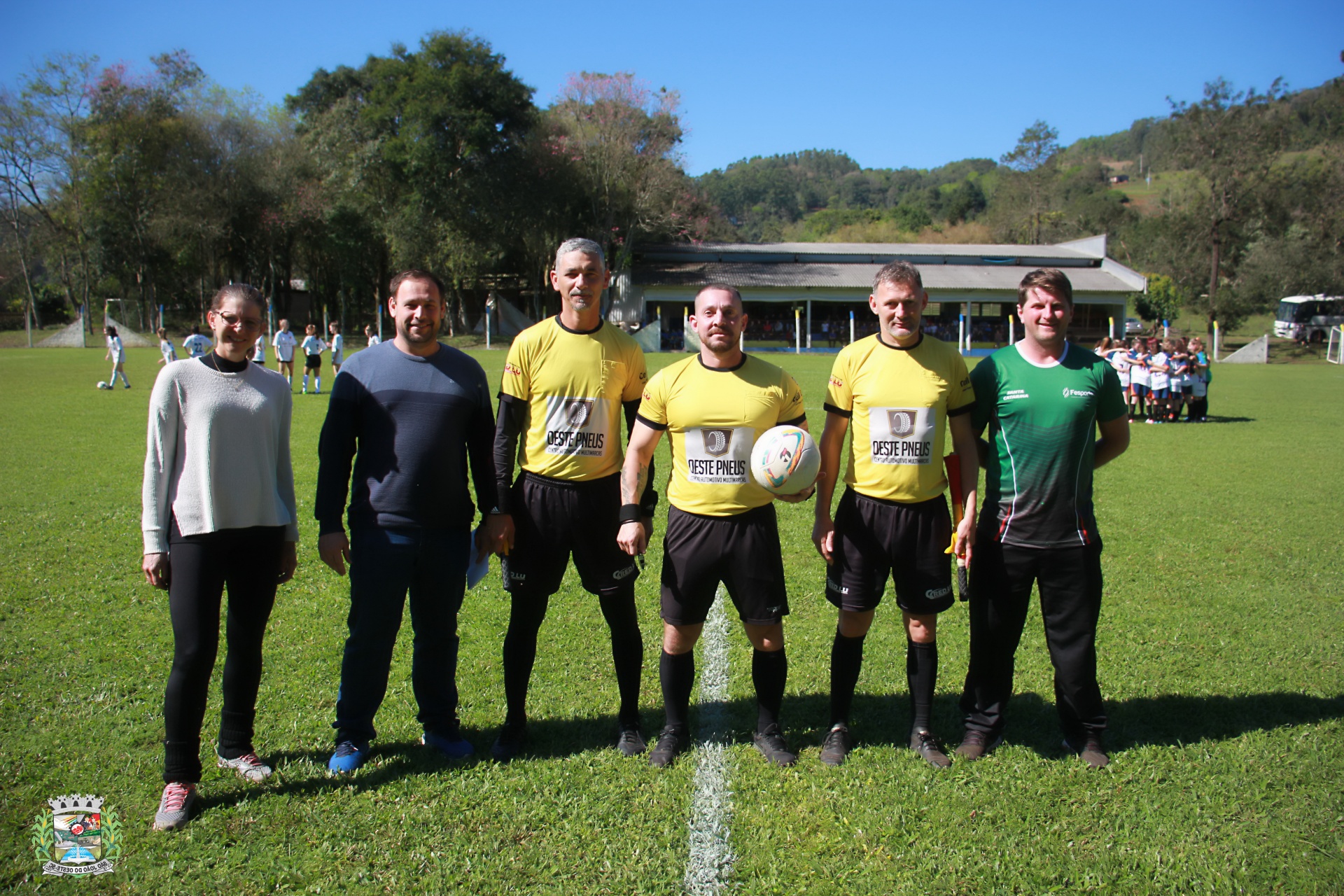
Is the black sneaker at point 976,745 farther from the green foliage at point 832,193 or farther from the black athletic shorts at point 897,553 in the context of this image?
the green foliage at point 832,193

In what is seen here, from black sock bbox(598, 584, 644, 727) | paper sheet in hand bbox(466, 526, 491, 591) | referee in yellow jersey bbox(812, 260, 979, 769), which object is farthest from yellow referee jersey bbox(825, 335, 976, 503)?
paper sheet in hand bbox(466, 526, 491, 591)

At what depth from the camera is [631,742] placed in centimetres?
364

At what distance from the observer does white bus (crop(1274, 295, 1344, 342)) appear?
43406mm

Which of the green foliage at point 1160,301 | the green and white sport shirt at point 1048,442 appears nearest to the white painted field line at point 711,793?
the green and white sport shirt at point 1048,442

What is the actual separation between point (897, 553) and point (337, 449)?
2383 millimetres

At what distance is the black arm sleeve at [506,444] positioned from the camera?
346 centimetres

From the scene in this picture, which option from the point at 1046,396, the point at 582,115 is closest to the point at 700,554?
the point at 1046,396

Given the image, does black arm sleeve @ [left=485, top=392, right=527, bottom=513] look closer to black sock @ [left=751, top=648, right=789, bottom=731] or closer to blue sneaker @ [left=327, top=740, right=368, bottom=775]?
blue sneaker @ [left=327, top=740, right=368, bottom=775]

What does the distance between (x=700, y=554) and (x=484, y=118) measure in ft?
134

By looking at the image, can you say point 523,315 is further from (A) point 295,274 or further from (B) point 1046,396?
(B) point 1046,396

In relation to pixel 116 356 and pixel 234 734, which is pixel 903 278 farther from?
pixel 116 356

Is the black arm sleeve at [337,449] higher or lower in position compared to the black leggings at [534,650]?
higher

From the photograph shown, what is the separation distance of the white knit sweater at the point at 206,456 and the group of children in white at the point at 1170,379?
16.8 meters

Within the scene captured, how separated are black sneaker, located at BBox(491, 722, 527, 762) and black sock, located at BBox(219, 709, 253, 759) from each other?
1019 millimetres
